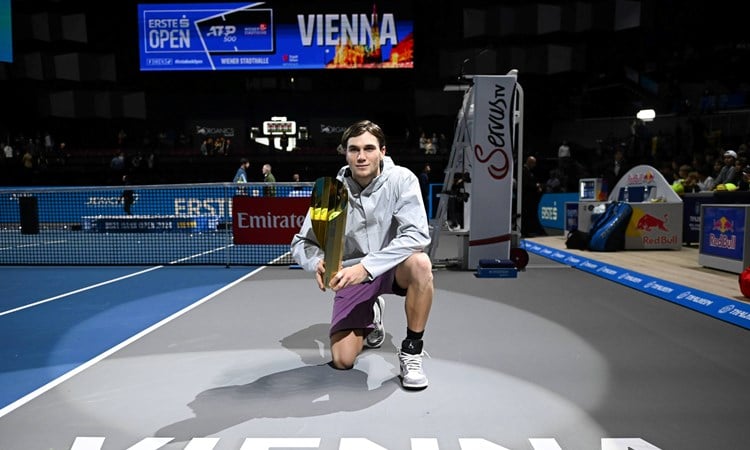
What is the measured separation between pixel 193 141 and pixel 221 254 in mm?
15235

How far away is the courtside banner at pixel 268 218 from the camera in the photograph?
6.90m

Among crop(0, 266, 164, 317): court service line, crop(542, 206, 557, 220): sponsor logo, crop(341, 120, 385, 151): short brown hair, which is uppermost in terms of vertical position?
crop(341, 120, 385, 151): short brown hair

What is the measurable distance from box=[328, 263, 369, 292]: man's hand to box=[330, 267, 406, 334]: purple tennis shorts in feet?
1.34

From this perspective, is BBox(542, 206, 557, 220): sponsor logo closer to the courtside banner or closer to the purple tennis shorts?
the courtside banner

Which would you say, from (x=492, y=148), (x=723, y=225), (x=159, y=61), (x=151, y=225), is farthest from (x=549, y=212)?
(x=159, y=61)

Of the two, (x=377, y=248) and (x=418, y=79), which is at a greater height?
(x=418, y=79)

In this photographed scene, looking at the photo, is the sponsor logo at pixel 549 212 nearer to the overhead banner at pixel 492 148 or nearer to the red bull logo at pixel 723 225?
the red bull logo at pixel 723 225

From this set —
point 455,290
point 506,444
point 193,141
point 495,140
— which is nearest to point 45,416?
point 506,444

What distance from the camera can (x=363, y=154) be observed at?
9.03ft

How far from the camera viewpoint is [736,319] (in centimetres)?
400

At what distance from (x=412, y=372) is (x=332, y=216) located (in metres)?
1.02

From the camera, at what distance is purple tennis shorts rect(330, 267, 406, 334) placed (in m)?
2.97

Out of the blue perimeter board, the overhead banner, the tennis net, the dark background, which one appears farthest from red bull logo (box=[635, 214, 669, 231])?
the dark background

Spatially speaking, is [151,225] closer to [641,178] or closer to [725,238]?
[641,178]
